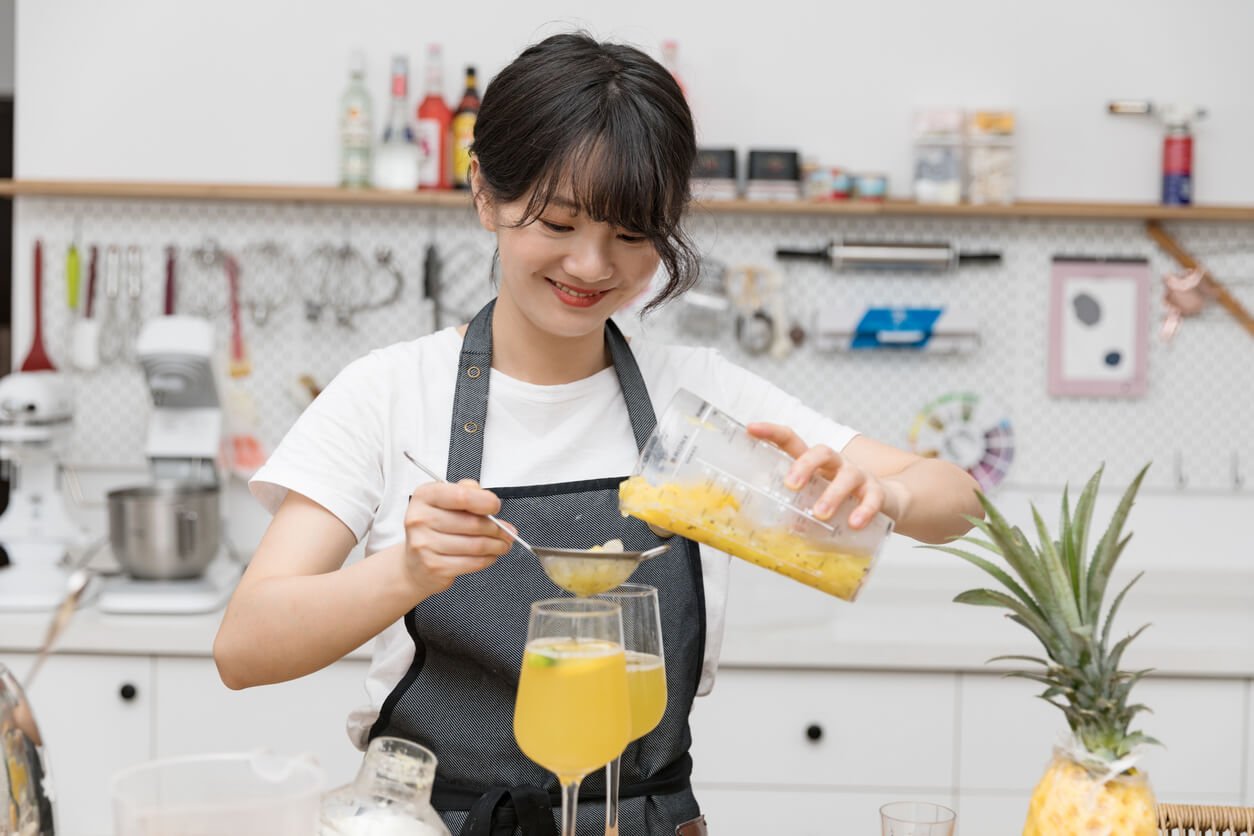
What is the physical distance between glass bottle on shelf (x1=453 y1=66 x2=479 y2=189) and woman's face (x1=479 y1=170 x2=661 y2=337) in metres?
1.54

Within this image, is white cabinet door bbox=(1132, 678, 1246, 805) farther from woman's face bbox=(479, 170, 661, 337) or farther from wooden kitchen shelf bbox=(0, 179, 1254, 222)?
woman's face bbox=(479, 170, 661, 337)

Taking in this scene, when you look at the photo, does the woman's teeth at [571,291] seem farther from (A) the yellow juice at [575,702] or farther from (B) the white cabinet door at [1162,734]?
(B) the white cabinet door at [1162,734]

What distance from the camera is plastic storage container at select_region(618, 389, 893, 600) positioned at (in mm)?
1120

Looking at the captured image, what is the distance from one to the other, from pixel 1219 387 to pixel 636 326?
4.68ft

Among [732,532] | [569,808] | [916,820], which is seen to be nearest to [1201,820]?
[916,820]

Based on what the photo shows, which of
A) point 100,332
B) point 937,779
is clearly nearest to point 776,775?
point 937,779

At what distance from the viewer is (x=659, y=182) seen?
1.26 metres

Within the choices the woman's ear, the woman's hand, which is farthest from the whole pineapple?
the woman's ear

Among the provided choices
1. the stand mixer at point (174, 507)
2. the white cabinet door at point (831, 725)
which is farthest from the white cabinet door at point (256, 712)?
the white cabinet door at point (831, 725)

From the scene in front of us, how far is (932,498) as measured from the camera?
1396mm

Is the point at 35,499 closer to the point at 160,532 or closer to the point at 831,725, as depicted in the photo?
the point at 160,532

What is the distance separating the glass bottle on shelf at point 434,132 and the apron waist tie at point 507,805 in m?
1.85

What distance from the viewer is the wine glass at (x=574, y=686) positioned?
3.15 feet

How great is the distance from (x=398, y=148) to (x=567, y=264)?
1.74 meters
